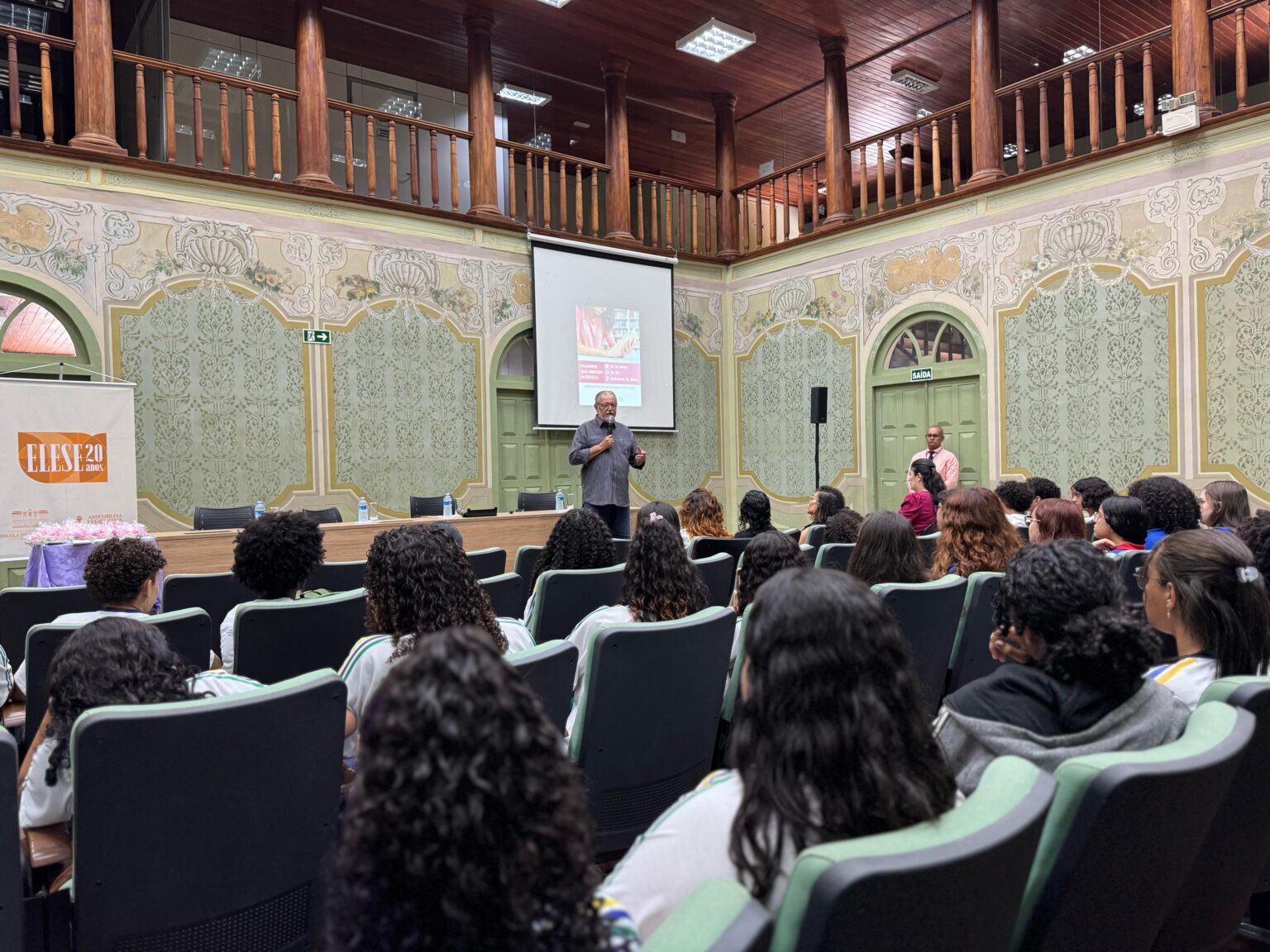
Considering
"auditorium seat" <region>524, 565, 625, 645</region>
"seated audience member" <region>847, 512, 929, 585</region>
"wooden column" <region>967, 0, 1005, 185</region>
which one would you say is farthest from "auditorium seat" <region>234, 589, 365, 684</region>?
"wooden column" <region>967, 0, 1005, 185</region>

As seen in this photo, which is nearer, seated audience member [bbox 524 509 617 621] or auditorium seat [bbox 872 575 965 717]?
auditorium seat [bbox 872 575 965 717]

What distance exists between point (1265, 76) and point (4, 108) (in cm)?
1282

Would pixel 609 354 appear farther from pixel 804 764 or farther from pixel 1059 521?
pixel 804 764

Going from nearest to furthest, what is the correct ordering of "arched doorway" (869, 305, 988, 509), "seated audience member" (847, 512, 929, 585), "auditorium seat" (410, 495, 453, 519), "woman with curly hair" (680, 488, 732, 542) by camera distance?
"seated audience member" (847, 512, 929, 585)
"woman with curly hair" (680, 488, 732, 542)
"auditorium seat" (410, 495, 453, 519)
"arched doorway" (869, 305, 988, 509)

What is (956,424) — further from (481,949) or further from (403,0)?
(481,949)

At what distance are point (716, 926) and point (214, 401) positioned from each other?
22.2 ft

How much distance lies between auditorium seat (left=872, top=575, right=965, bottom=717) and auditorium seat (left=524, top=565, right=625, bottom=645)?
0.85m

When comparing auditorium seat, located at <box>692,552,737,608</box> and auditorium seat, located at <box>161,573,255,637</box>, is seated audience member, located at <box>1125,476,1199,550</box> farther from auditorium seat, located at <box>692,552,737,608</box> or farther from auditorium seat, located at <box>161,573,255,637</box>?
auditorium seat, located at <box>161,573,255,637</box>

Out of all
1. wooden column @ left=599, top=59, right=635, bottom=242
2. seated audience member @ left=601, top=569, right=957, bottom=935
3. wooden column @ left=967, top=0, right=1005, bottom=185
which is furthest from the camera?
wooden column @ left=599, top=59, right=635, bottom=242

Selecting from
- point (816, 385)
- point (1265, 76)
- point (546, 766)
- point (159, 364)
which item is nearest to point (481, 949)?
point (546, 766)

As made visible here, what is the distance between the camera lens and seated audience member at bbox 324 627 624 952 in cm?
54

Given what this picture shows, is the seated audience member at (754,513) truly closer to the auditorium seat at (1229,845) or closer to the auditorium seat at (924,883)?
the auditorium seat at (1229,845)

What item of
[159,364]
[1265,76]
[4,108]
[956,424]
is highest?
[1265,76]

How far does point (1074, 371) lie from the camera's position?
6.54m
